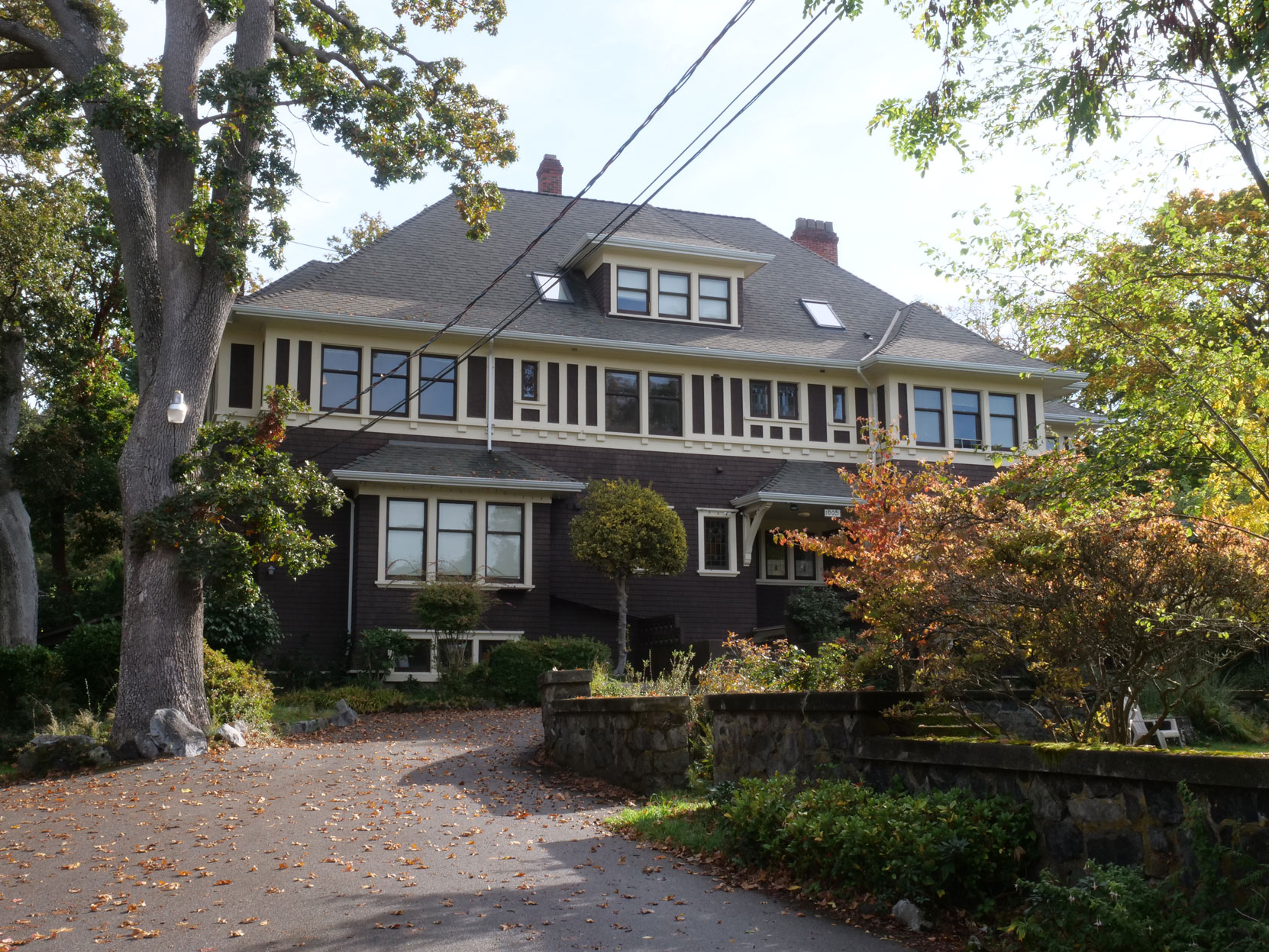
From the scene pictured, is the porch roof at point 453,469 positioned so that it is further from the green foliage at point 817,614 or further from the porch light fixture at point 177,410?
the porch light fixture at point 177,410

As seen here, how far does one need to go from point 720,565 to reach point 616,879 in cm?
1588

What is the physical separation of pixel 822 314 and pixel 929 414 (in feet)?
11.8

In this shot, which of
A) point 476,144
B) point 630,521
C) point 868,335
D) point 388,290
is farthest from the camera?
point 868,335

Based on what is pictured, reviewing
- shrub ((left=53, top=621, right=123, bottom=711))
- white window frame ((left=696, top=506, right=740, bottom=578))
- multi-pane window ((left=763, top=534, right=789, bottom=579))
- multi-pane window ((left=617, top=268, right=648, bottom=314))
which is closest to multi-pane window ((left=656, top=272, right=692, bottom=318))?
multi-pane window ((left=617, top=268, right=648, bottom=314))

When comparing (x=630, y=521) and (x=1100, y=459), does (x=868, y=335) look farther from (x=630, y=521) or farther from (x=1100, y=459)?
(x=1100, y=459)

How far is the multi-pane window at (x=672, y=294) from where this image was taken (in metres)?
23.9

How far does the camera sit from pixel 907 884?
6016 millimetres

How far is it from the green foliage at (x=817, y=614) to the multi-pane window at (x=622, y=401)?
4.80 m

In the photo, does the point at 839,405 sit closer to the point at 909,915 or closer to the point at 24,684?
the point at 24,684

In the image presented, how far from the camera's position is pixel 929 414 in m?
24.0

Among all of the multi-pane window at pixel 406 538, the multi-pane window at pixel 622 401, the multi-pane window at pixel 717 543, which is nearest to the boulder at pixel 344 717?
the multi-pane window at pixel 406 538

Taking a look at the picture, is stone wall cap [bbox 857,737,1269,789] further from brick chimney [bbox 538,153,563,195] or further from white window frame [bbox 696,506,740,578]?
brick chimney [bbox 538,153,563,195]

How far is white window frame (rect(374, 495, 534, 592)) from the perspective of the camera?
20266 mm

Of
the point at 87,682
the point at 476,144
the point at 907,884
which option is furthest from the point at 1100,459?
the point at 87,682
